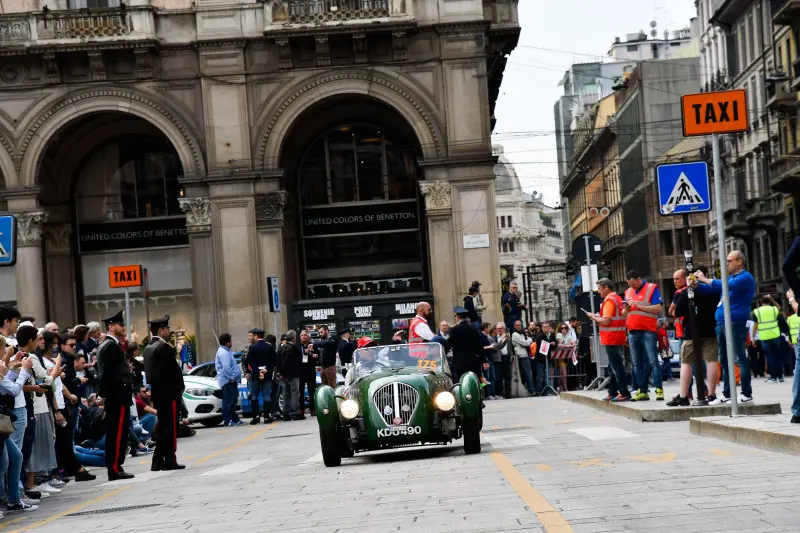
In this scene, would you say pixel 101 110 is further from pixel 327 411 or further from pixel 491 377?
pixel 327 411

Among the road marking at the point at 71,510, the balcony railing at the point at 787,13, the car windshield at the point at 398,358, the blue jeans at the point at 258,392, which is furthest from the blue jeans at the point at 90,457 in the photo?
the balcony railing at the point at 787,13

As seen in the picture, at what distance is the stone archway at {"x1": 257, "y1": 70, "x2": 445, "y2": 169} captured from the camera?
43.4m

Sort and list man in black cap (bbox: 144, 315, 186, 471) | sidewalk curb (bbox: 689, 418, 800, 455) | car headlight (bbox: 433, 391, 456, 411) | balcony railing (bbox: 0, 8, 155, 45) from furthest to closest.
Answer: balcony railing (bbox: 0, 8, 155, 45) < man in black cap (bbox: 144, 315, 186, 471) < car headlight (bbox: 433, 391, 456, 411) < sidewalk curb (bbox: 689, 418, 800, 455)

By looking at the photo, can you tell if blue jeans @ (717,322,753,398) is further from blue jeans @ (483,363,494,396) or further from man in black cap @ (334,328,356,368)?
blue jeans @ (483,363,494,396)

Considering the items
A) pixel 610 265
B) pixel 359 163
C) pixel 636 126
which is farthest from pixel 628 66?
pixel 359 163

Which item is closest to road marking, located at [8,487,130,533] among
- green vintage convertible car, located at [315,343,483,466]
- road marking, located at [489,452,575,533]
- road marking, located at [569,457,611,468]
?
green vintage convertible car, located at [315,343,483,466]

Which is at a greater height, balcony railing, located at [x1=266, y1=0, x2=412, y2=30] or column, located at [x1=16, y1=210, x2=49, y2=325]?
balcony railing, located at [x1=266, y1=0, x2=412, y2=30]

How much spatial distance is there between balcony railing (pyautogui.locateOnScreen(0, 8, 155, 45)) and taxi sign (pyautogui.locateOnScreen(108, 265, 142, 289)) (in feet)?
32.3

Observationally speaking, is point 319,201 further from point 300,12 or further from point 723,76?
point 723,76

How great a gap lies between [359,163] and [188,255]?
586 centimetres

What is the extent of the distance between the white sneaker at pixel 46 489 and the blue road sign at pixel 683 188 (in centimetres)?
771

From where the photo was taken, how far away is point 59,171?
4731 cm

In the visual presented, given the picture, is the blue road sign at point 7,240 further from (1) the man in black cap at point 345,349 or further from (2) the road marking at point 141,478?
(1) the man in black cap at point 345,349

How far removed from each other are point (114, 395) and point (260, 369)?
14.5 meters
